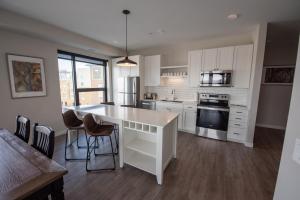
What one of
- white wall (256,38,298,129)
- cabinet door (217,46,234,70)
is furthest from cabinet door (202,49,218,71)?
white wall (256,38,298,129)

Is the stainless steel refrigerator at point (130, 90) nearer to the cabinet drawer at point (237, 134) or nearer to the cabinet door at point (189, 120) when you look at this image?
the cabinet door at point (189, 120)

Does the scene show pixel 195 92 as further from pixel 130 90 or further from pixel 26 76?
pixel 26 76

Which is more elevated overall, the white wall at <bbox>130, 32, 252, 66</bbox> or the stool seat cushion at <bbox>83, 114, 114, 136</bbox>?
the white wall at <bbox>130, 32, 252, 66</bbox>

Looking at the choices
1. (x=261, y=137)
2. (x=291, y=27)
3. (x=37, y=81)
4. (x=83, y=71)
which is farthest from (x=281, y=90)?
(x=37, y=81)

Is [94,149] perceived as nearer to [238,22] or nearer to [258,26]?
[238,22]

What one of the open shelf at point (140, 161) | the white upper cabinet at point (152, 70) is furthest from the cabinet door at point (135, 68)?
the open shelf at point (140, 161)

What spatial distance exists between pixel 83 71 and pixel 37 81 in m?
1.41

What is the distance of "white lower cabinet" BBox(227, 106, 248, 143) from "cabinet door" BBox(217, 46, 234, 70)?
3.50ft

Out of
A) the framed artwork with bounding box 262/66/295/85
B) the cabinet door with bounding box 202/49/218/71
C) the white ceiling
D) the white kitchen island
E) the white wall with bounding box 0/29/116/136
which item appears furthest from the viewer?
the framed artwork with bounding box 262/66/295/85

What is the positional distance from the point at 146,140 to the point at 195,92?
98.0 inches

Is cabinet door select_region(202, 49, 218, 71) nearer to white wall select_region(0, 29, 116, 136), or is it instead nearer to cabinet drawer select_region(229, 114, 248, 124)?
cabinet drawer select_region(229, 114, 248, 124)

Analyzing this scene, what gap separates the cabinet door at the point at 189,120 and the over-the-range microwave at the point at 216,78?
2.87 feet

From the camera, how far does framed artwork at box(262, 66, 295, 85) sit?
4145mm

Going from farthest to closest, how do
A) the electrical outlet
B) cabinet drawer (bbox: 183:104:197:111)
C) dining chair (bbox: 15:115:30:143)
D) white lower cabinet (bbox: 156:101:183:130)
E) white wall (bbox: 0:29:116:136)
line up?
white lower cabinet (bbox: 156:101:183:130) → cabinet drawer (bbox: 183:104:197:111) → white wall (bbox: 0:29:116:136) → dining chair (bbox: 15:115:30:143) → the electrical outlet
